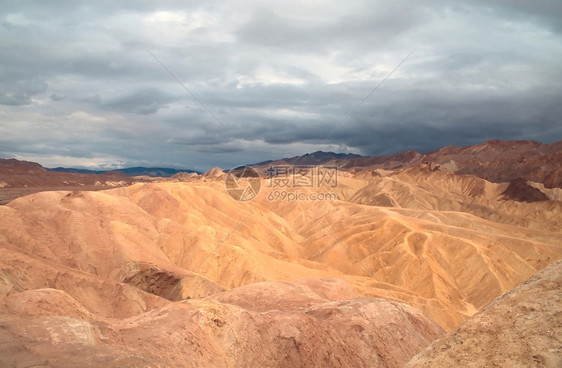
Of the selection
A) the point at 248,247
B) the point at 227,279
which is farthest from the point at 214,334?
the point at 248,247

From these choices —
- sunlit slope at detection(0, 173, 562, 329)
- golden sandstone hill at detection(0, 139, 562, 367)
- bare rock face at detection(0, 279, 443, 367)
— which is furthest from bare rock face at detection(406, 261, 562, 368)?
sunlit slope at detection(0, 173, 562, 329)

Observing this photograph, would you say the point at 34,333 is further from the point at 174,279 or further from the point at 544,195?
the point at 544,195

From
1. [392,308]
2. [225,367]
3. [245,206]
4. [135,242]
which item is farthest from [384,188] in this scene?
[225,367]

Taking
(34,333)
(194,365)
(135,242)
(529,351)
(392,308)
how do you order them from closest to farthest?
(529,351) → (34,333) → (194,365) → (392,308) → (135,242)

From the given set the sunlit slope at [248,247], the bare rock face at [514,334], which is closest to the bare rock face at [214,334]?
the bare rock face at [514,334]

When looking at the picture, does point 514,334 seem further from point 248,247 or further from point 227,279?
point 248,247
